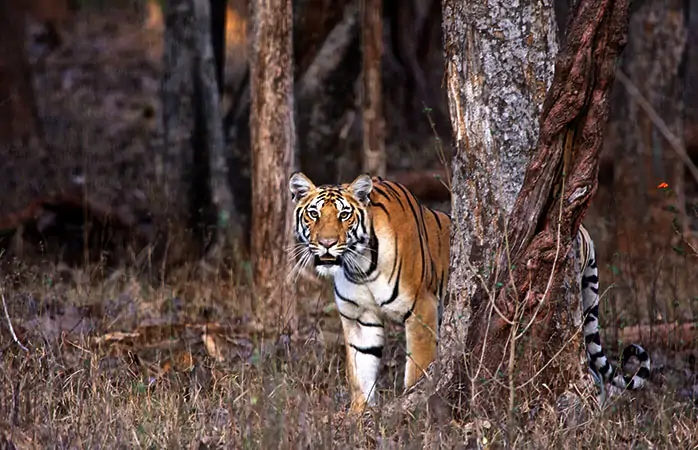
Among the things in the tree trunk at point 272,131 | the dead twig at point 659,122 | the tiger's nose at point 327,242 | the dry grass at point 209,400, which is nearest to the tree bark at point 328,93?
the tree trunk at point 272,131

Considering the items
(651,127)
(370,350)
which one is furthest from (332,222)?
(651,127)

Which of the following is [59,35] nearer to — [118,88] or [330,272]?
[118,88]

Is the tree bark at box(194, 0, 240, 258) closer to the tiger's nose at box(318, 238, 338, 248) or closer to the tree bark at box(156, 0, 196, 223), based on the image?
the tree bark at box(156, 0, 196, 223)

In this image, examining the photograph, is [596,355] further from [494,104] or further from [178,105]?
[178,105]

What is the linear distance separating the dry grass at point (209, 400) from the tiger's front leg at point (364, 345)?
11 cm

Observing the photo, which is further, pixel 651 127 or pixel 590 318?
pixel 651 127

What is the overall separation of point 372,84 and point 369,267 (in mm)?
5899

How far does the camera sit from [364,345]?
20.5ft

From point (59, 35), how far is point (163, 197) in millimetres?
15536

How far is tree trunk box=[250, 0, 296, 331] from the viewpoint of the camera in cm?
797

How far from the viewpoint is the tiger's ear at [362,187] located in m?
6.14

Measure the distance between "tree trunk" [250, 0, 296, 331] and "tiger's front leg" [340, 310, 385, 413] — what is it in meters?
1.75

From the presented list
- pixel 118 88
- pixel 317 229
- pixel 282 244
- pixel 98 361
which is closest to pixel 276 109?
pixel 282 244

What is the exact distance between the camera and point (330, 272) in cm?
595
